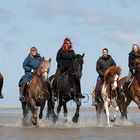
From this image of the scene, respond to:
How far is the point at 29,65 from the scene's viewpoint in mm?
22406

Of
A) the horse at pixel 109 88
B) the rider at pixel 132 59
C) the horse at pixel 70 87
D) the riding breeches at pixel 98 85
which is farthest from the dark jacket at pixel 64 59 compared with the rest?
the rider at pixel 132 59

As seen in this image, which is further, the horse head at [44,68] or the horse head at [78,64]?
the horse head at [78,64]

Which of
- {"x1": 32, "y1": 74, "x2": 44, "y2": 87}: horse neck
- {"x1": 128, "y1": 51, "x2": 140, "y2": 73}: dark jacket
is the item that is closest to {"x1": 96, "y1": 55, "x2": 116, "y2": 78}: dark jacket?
{"x1": 128, "y1": 51, "x2": 140, "y2": 73}: dark jacket

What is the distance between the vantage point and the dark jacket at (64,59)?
23250 millimetres

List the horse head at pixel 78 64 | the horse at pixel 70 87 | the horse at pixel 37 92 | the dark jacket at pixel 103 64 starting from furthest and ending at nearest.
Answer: the dark jacket at pixel 103 64, the horse at pixel 70 87, the horse head at pixel 78 64, the horse at pixel 37 92

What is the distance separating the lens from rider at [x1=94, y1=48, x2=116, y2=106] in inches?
920

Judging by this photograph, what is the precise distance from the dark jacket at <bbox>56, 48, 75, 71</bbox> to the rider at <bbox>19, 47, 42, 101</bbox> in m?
1.29

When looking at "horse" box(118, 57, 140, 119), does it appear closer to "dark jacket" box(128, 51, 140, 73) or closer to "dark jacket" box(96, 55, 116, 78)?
"dark jacket" box(128, 51, 140, 73)

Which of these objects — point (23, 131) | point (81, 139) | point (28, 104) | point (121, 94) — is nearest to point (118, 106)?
point (121, 94)

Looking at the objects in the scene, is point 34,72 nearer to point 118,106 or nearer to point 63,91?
point 63,91

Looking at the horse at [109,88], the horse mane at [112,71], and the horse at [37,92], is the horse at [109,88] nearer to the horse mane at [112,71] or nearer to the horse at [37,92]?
the horse mane at [112,71]

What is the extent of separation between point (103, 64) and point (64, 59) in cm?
144

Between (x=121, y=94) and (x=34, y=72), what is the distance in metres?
3.89

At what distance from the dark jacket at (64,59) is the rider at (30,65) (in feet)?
4.24
